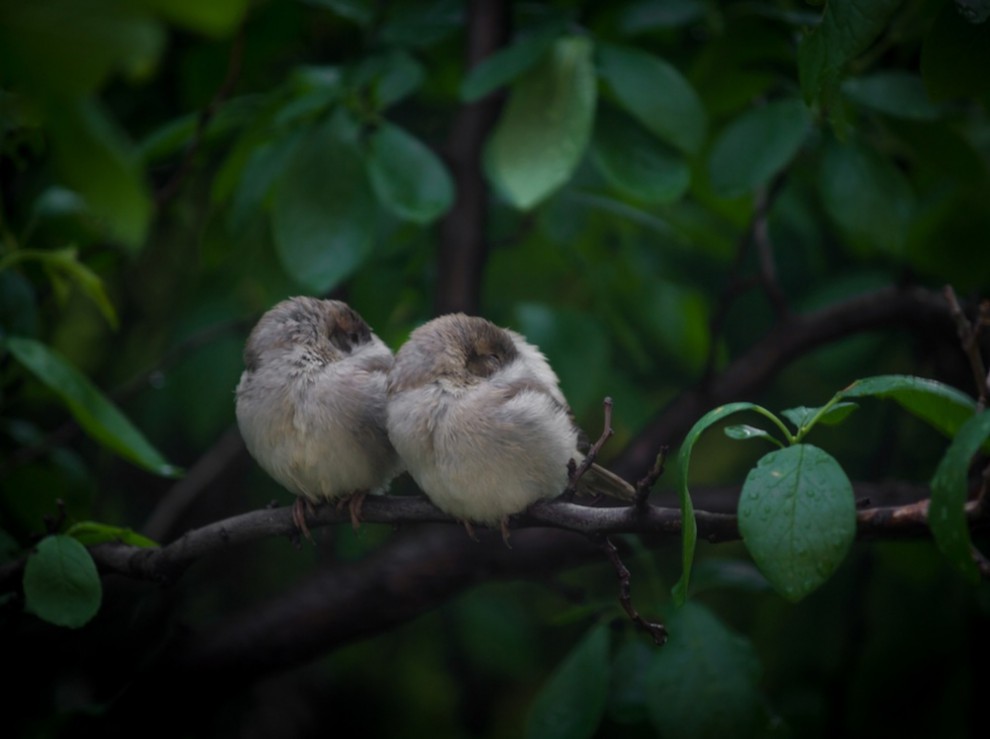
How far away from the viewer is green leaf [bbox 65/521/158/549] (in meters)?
1.19

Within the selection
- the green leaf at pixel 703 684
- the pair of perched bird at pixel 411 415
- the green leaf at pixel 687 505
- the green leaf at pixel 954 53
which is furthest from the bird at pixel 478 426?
the green leaf at pixel 954 53

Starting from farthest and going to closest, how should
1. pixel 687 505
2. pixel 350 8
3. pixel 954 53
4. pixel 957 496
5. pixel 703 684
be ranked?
pixel 350 8 → pixel 703 684 → pixel 954 53 → pixel 687 505 → pixel 957 496

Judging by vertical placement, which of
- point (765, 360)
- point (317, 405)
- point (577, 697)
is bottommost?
point (577, 697)

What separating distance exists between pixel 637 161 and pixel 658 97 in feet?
0.46

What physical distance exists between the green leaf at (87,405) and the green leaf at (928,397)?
90cm

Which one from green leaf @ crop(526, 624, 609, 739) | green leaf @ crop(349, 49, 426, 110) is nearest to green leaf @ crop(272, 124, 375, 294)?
green leaf @ crop(349, 49, 426, 110)

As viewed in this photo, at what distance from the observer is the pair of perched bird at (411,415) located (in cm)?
117

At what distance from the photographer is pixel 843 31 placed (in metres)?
0.89

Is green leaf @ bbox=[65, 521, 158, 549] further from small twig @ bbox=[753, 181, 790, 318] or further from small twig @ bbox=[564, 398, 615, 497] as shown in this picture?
small twig @ bbox=[753, 181, 790, 318]

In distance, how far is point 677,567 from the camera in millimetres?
2195

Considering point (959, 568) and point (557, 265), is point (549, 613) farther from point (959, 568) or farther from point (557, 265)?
point (959, 568)

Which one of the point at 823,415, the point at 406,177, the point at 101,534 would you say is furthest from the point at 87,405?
the point at 823,415

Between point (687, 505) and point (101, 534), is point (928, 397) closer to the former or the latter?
point (687, 505)

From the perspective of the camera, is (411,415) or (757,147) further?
(757,147)
